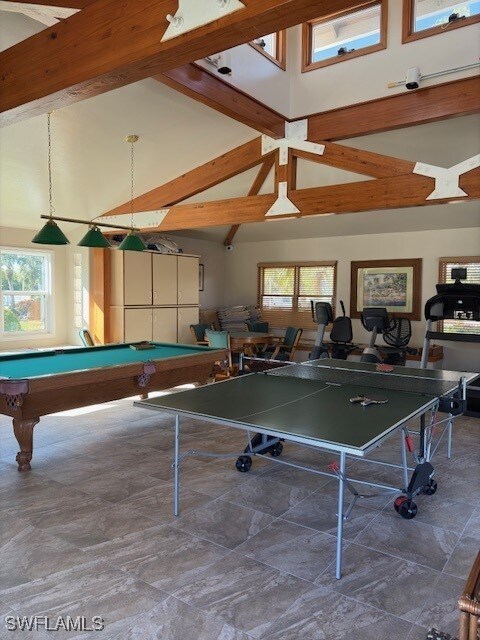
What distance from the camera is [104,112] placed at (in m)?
4.84

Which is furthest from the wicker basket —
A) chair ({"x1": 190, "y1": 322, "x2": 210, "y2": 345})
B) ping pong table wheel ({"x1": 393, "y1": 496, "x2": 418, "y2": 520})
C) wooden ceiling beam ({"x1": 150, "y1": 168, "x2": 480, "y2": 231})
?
chair ({"x1": 190, "y1": 322, "x2": 210, "y2": 345})

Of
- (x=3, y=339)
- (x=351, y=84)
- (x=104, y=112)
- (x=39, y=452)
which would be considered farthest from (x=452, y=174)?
(x=3, y=339)

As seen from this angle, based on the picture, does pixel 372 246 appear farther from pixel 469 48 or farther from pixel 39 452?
pixel 39 452

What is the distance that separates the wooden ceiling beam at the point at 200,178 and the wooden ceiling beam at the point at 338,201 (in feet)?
0.80

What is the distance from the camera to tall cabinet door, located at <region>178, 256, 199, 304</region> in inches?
319

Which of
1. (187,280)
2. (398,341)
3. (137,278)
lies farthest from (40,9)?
(398,341)

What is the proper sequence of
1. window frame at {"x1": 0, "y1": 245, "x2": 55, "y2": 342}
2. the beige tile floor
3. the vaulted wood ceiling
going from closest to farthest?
1. the beige tile floor
2. the vaulted wood ceiling
3. window frame at {"x1": 0, "y1": 245, "x2": 55, "y2": 342}

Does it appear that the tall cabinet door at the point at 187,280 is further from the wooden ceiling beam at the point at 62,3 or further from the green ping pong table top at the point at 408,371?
the wooden ceiling beam at the point at 62,3

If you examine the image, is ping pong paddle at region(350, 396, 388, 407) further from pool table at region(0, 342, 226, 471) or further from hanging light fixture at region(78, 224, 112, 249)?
hanging light fixture at region(78, 224, 112, 249)

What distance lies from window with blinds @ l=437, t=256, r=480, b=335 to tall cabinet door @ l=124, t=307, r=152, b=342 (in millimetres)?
4708

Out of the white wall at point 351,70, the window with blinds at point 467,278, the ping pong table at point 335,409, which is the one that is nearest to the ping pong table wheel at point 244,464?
the ping pong table at point 335,409

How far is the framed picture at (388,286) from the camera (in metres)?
7.57

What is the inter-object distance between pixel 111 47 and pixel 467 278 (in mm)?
6329

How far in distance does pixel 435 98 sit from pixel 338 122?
40.1 inches
